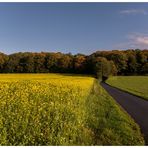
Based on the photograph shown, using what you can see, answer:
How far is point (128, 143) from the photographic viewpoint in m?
12.2

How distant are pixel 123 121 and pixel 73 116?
15.2 feet

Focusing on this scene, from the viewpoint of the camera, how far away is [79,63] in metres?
116

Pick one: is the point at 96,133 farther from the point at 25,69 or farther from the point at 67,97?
the point at 25,69

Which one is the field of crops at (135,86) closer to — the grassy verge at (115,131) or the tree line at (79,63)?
the grassy verge at (115,131)

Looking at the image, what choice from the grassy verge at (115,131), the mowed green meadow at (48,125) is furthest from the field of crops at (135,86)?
the mowed green meadow at (48,125)

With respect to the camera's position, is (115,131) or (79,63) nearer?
Result: (115,131)

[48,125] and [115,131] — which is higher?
[48,125]

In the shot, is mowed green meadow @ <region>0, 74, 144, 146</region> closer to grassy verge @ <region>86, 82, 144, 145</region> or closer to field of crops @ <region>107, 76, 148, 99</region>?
grassy verge @ <region>86, 82, 144, 145</region>

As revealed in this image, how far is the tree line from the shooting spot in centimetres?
9062

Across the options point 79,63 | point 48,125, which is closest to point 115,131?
point 48,125

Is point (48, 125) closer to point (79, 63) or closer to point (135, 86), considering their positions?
point (135, 86)

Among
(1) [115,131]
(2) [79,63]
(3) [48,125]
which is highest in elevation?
(2) [79,63]

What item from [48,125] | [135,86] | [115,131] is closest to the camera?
[48,125]

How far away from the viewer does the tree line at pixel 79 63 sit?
3568 inches
